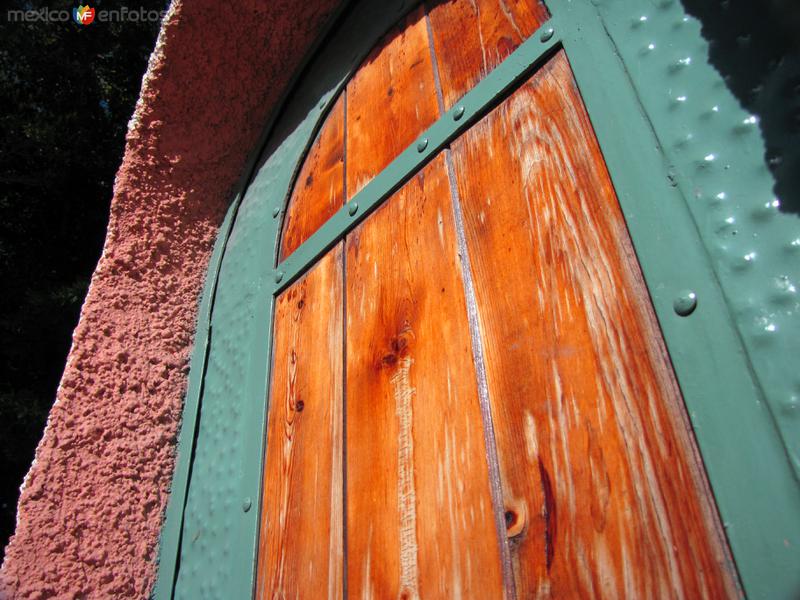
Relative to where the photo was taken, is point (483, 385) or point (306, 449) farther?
point (306, 449)

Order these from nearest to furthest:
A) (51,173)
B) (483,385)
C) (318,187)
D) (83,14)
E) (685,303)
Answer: (685,303)
(483,385)
(318,187)
(51,173)
(83,14)

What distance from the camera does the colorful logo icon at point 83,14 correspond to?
353 cm

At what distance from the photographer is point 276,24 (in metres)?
1.48

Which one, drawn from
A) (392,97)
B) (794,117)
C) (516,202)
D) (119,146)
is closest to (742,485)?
(794,117)

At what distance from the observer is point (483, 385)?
698mm

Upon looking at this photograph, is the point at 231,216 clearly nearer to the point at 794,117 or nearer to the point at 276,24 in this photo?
the point at 276,24

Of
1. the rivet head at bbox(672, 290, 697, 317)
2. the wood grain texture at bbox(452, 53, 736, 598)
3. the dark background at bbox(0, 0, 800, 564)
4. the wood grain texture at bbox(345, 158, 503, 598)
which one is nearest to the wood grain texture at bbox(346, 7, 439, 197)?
the wood grain texture at bbox(345, 158, 503, 598)

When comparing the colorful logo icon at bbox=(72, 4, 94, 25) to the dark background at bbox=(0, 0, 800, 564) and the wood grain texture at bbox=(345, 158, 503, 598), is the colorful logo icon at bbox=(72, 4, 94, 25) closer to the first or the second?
the dark background at bbox=(0, 0, 800, 564)

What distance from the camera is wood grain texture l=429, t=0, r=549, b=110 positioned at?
2.93ft

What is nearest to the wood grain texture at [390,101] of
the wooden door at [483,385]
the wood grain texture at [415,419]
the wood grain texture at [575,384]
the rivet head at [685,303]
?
the wooden door at [483,385]

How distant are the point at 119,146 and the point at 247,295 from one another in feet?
8.83

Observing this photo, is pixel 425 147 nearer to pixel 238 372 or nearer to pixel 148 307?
pixel 238 372

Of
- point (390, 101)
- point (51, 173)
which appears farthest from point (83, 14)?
point (390, 101)

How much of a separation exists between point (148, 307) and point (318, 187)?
0.45 meters
